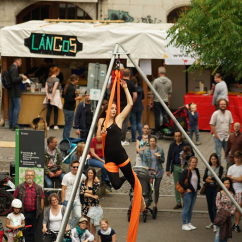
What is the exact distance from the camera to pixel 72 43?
58.1 feet

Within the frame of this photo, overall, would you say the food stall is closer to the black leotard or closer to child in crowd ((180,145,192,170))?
child in crowd ((180,145,192,170))

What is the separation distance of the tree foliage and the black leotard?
3.06 metres

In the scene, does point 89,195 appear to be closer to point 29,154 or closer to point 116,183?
point 29,154

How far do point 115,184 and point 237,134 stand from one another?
511cm

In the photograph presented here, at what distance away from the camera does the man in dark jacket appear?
56.8ft

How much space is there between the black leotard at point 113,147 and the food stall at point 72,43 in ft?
30.7

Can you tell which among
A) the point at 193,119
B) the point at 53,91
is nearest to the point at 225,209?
the point at 193,119

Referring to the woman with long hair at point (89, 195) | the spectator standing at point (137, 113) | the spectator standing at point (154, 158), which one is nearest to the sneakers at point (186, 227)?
the spectator standing at point (154, 158)

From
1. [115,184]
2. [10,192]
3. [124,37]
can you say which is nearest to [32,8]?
[124,37]

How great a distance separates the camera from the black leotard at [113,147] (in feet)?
25.9

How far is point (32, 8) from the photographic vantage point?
2147cm

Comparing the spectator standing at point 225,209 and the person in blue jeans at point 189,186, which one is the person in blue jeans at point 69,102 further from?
the spectator standing at point 225,209

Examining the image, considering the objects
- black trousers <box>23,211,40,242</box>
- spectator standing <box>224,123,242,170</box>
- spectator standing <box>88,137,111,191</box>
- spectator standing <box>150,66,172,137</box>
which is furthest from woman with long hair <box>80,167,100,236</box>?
spectator standing <box>150,66,172,137</box>

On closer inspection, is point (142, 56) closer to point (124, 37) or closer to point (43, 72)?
point (124, 37)
